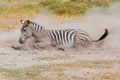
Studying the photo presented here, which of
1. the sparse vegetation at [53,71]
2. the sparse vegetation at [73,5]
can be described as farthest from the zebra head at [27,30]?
the sparse vegetation at [73,5]

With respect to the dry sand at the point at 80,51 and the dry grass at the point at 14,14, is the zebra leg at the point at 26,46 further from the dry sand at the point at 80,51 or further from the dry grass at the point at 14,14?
the dry grass at the point at 14,14

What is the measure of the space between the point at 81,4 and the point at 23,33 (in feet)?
42.3

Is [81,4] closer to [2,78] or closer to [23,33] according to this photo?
[23,33]

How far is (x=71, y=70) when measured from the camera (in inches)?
517

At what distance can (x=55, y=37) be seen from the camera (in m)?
18.2

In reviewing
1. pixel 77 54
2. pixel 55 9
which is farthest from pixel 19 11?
pixel 77 54

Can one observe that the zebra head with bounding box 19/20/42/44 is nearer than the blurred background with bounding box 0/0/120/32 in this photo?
Yes

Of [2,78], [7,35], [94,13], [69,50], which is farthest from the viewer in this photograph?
[94,13]

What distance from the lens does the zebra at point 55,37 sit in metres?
18.0

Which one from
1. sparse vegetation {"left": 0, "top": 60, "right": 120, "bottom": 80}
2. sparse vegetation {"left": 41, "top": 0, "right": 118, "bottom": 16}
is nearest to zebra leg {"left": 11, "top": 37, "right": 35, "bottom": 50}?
sparse vegetation {"left": 0, "top": 60, "right": 120, "bottom": 80}

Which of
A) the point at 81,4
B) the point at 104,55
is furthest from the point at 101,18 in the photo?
the point at 104,55

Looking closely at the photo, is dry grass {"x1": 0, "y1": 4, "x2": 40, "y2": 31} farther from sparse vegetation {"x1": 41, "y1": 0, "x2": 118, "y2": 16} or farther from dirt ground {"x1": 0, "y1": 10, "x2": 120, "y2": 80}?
dirt ground {"x1": 0, "y1": 10, "x2": 120, "y2": 80}

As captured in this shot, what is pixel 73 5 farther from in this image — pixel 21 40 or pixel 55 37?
pixel 21 40

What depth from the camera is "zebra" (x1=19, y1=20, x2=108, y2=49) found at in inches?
707
